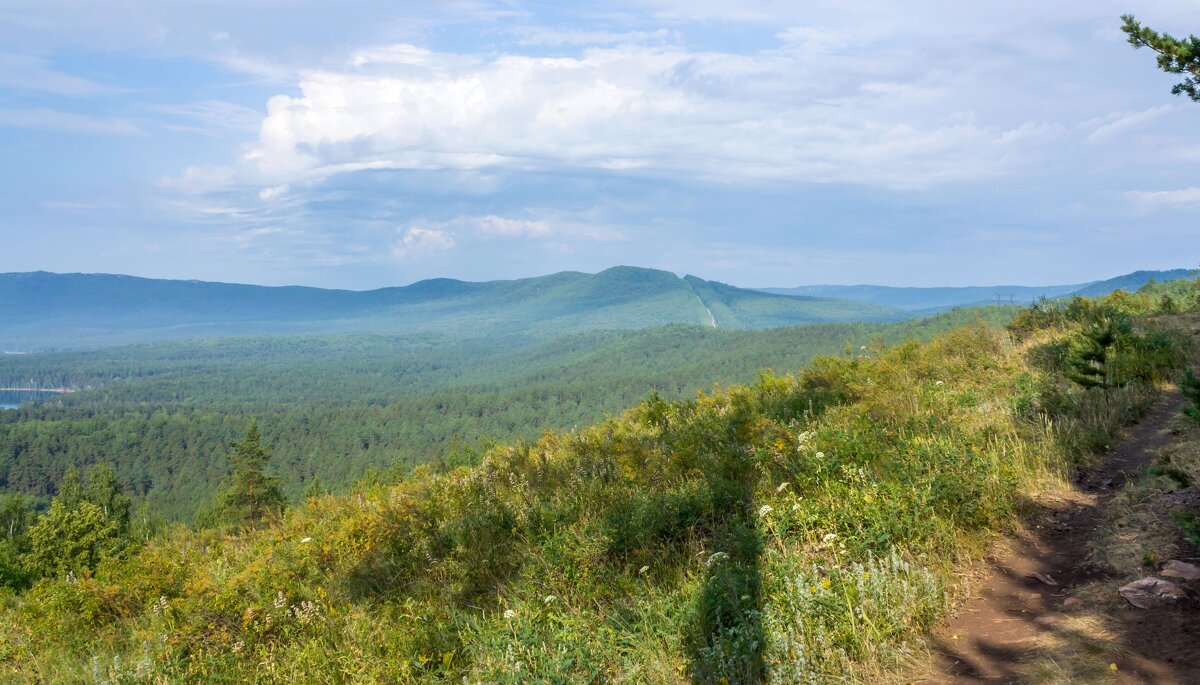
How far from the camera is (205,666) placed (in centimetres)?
513

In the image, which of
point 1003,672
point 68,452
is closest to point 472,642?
point 1003,672

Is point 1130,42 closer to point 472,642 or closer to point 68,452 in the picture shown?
point 472,642

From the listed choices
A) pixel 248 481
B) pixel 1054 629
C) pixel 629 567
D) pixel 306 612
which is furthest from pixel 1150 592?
pixel 248 481

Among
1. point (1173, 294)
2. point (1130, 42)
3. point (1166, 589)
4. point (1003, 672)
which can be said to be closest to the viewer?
point (1003, 672)

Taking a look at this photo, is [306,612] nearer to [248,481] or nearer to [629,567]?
[629,567]

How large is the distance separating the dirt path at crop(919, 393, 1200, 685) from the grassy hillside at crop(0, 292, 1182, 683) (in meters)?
0.23

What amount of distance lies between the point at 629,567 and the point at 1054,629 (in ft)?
9.15

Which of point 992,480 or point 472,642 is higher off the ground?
point 992,480

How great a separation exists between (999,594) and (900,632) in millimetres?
952

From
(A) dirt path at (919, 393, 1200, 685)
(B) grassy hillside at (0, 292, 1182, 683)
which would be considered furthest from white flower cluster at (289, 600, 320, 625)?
(A) dirt path at (919, 393, 1200, 685)

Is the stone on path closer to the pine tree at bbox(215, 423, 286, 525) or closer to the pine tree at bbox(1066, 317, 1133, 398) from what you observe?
the pine tree at bbox(1066, 317, 1133, 398)

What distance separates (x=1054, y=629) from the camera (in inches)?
156

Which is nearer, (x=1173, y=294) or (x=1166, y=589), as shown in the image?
(x=1166, y=589)

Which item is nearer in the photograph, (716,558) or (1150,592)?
(1150,592)
